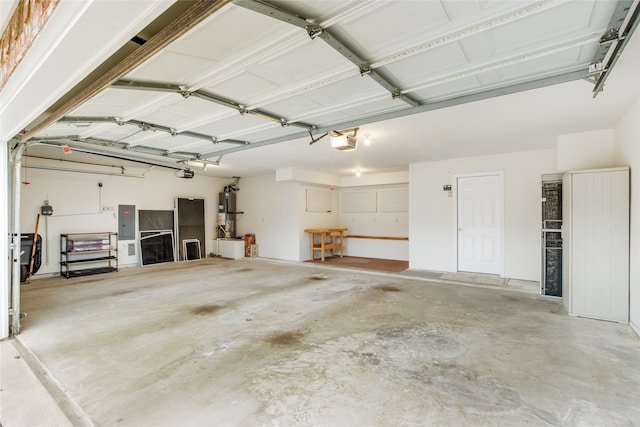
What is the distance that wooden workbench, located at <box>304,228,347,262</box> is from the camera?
8325mm

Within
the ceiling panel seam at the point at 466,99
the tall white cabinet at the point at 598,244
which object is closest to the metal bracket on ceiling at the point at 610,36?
the ceiling panel seam at the point at 466,99

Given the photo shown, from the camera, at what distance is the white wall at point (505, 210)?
18.2 ft

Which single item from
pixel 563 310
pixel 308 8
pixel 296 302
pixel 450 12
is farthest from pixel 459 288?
pixel 308 8

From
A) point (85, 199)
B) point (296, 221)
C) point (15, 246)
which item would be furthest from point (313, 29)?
point (85, 199)

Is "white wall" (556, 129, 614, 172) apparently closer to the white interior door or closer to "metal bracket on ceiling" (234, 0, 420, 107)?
the white interior door

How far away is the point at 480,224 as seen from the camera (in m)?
6.09

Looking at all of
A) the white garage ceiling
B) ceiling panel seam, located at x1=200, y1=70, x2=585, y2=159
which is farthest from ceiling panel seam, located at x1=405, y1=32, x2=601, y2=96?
ceiling panel seam, located at x1=200, y1=70, x2=585, y2=159

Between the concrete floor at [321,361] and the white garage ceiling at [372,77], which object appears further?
the concrete floor at [321,361]

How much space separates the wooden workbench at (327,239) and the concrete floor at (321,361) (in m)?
3.64

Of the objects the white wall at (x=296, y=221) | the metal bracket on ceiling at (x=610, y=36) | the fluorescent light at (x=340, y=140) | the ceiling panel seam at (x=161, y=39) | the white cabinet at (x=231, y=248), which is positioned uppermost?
the metal bracket on ceiling at (x=610, y=36)

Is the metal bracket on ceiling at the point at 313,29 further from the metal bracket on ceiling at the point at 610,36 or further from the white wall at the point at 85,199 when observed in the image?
the white wall at the point at 85,199

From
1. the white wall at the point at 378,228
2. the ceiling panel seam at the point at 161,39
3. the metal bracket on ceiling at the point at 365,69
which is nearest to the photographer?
the ceiling panel seam at the point at 161,39

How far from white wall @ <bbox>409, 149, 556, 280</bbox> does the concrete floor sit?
125 cm

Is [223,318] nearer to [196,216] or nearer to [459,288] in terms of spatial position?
[459,288]
